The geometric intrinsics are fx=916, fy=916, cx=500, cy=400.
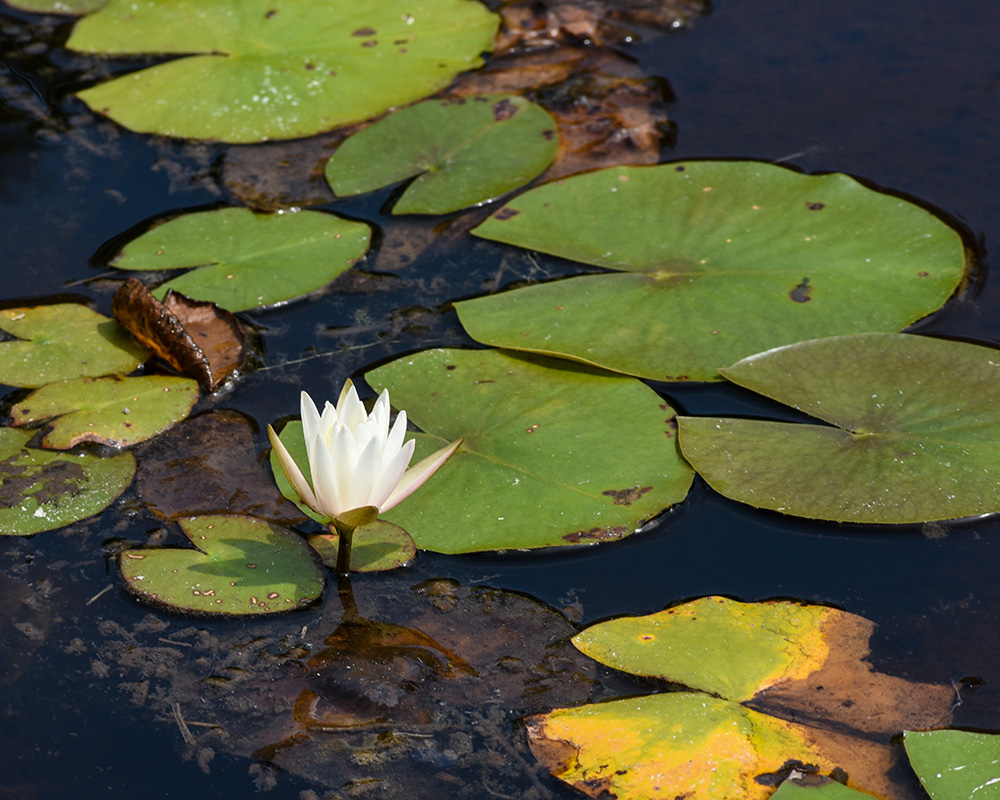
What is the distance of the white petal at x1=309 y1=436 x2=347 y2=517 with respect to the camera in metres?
2.11

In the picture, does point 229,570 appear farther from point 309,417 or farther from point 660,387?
point 660,387

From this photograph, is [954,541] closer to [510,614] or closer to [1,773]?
[510,614]

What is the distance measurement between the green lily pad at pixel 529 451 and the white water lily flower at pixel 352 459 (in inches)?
12.5

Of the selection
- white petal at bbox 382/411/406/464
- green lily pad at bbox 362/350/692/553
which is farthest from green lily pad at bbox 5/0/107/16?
white petal at bbox 382/411/406/464

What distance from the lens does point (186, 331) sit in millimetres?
3074

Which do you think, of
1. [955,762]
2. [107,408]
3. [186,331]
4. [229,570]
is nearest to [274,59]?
[186,331]

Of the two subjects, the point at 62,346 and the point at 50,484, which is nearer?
the point at 50,484

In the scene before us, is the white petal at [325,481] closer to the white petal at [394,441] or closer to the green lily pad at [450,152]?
the white petal at [394,441]

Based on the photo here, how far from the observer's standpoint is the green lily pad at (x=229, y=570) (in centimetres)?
231

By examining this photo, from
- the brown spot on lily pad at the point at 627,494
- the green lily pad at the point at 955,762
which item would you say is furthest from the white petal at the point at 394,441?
the green lily pad at the point at 955,762

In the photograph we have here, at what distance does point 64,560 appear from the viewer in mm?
2533

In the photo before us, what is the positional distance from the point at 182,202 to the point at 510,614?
2427 millimetres

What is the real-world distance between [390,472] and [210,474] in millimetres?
851

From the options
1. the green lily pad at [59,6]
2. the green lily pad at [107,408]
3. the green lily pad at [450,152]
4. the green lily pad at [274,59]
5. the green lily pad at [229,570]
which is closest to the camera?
the green lily pad at [229,570]
